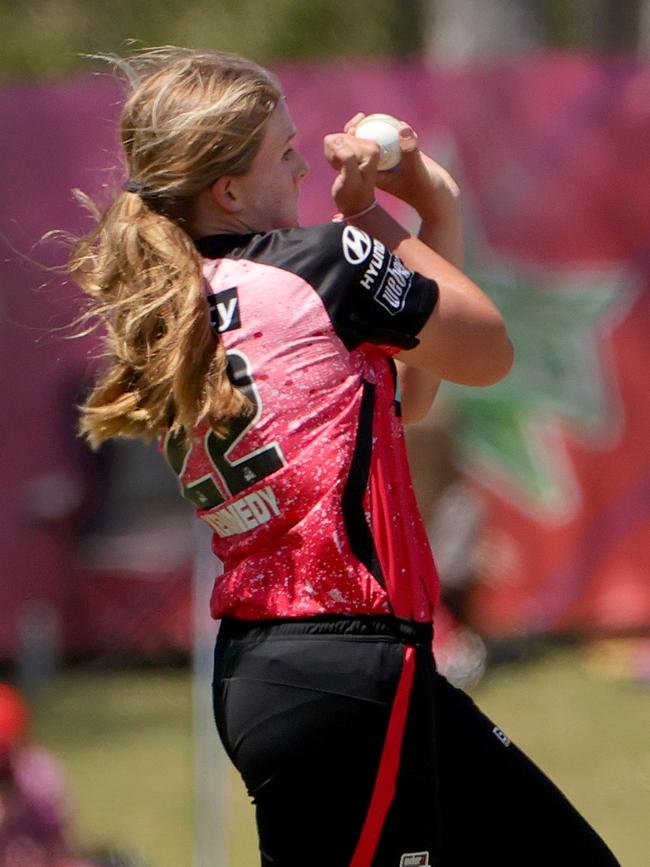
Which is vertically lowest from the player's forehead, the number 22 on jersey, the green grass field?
the green grass field

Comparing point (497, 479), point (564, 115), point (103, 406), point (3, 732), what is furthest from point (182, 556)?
point (103, 406)

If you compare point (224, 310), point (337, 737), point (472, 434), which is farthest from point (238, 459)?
point (472, 434)

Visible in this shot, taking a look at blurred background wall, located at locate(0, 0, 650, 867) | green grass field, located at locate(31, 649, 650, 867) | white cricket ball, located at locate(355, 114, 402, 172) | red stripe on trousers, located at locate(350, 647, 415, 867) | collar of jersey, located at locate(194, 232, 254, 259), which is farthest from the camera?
blurred background wall, located at locate(0, 0, 650, 867)

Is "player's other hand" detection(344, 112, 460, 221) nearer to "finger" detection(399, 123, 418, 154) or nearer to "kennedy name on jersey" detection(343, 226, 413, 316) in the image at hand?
"finger" detection(399, 123, 418, 154)

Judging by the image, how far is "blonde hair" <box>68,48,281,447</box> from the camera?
255 cm

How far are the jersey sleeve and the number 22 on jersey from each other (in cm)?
17

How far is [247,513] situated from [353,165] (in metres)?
0.61

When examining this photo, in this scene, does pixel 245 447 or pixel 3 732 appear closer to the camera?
pixel 245 447

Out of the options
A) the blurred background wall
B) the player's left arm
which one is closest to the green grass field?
the blurred background wall

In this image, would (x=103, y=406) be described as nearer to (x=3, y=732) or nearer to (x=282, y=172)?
(x=282, y=172)

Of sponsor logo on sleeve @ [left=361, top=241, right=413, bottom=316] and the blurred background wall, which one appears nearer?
sponsor logo on sleeve @ [left=361, top=241, right=413, bottom=316]

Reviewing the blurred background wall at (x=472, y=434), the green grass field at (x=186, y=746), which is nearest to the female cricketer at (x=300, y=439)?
the green grass field at (x=186, y=746)

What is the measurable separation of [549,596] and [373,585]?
5.63 meters

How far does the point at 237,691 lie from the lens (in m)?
2.59
